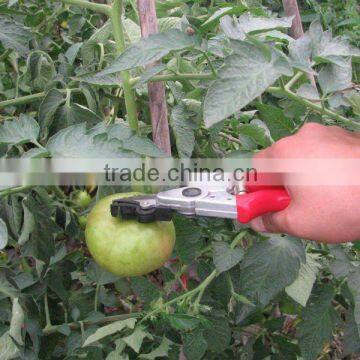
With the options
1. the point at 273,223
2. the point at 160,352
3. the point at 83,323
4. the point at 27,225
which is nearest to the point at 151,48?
the point at 273,223

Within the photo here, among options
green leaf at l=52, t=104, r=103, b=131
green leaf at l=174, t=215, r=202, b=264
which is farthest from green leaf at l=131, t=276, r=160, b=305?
green leaf at l=52, t=104, r=103, b=131

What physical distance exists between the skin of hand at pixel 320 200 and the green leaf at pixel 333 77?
0.07m

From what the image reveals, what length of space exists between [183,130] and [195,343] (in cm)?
43

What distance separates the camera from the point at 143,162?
0.98 metres

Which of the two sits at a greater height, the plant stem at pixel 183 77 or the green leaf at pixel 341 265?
the plant stem at pixel 183 77

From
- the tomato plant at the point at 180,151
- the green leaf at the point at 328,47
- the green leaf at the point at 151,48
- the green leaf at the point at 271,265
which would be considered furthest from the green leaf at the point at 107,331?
the green leaf at the point at 328,47

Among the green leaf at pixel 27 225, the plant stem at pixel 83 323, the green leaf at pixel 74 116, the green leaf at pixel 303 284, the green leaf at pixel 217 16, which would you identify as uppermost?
the green leaf at pixel 217 16

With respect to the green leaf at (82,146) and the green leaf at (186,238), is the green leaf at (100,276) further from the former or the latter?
the green leaf at (82,146)

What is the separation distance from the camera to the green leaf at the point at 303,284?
105 centimetres

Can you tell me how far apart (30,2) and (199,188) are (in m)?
0.98

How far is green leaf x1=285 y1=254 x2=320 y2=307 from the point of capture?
41.4 inches

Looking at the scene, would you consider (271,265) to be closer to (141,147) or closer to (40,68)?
(141,147)

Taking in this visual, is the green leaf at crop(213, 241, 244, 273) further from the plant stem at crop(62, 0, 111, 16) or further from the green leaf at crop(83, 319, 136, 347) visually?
the plant stem at crop(62, 0, 111, 16)

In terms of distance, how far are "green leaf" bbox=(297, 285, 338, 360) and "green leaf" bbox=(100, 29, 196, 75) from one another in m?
0.66
